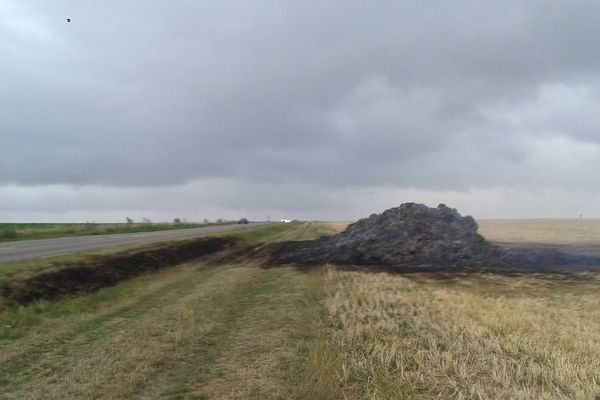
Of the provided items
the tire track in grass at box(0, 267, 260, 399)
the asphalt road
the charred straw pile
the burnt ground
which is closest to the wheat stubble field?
the tire track in grass at box(0, 267, 260, 399)

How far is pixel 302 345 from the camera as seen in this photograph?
11.1 metres

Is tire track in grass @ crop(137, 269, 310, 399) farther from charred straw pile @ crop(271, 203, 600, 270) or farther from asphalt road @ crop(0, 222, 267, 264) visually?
charred straw pile @ crop(271, 203, 600, 270)

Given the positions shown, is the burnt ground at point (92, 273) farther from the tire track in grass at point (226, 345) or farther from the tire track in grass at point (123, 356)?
the tire track in grass at point (226, 345)

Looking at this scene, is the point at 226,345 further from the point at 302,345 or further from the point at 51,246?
the point at 51,246

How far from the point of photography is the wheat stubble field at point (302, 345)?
841 cm

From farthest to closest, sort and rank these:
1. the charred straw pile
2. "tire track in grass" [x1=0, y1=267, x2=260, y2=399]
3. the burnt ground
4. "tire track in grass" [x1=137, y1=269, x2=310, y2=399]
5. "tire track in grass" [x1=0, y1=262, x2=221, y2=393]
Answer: the charred straw pile → the burnt ground → "tire track in grass" [x1=0, y1=262, x2=221, y2=393] → "tire track in grass" [x1=137, y1=269, x2=310, y2=399] → "tire track in grass" [x1=0, y1=267, x2=260, y2=399]

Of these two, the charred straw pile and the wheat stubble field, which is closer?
the wheat stubble field

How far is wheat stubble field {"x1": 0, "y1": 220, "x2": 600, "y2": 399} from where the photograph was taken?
8.41m

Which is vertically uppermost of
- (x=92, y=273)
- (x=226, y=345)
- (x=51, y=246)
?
(x=51, y=246)

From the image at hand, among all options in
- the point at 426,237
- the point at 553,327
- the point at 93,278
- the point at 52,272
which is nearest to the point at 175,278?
the point at 93,278

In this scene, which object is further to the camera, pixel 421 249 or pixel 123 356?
pixel 421 249

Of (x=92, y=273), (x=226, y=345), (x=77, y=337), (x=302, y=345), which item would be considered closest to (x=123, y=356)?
(x=226, y=345)

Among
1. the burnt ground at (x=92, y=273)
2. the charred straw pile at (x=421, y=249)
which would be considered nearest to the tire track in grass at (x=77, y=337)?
the burnt ground at (x=92, y=273)

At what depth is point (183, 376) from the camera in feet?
30.0
